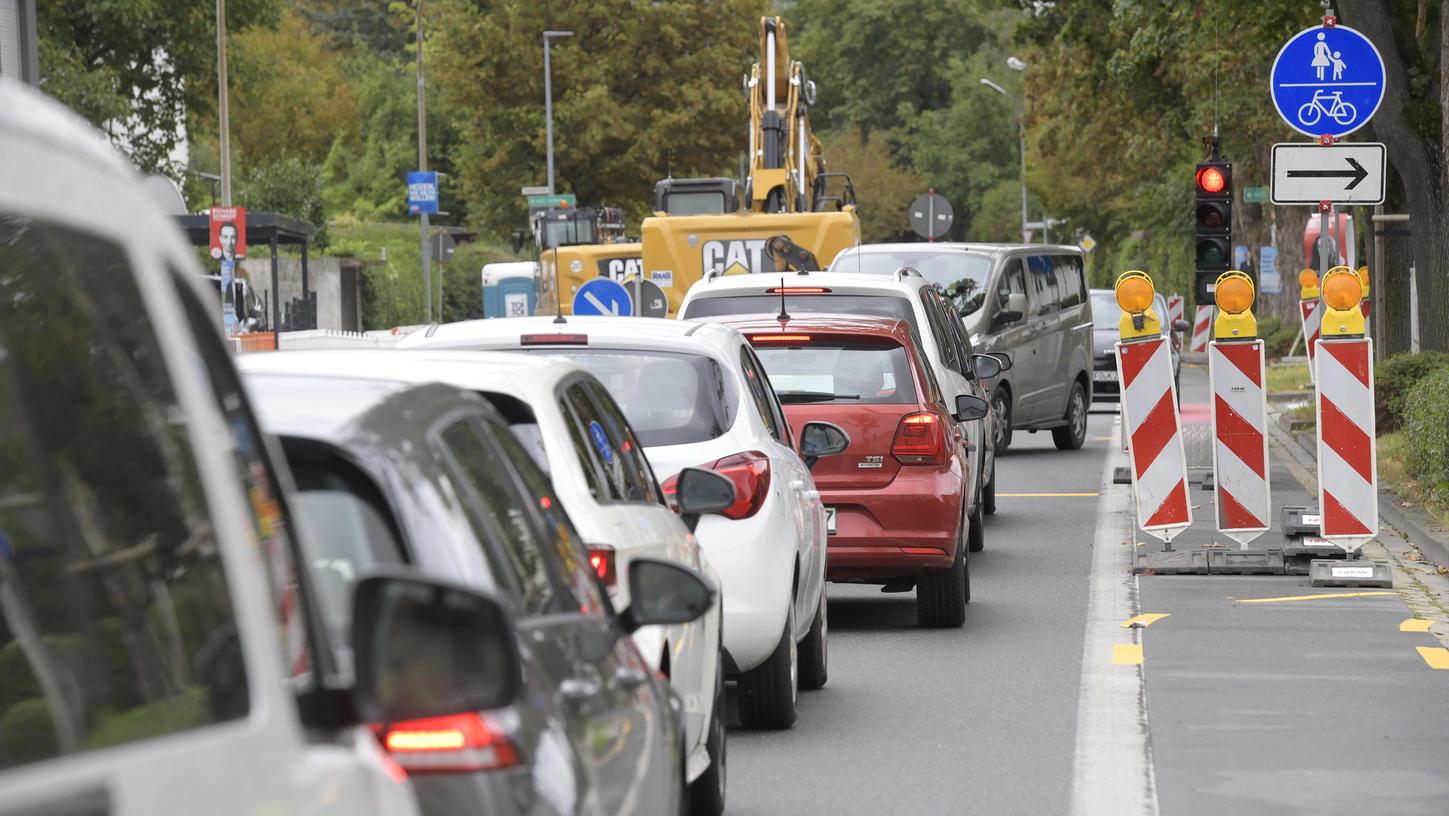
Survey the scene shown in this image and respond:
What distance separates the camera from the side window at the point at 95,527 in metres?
2.09

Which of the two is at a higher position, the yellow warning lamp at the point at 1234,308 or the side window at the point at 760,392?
the yellow warning lamp at the point at 1234,308

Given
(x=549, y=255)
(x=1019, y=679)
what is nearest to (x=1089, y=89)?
(x=549, y=255)

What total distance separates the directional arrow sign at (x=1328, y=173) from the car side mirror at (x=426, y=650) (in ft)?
42.5

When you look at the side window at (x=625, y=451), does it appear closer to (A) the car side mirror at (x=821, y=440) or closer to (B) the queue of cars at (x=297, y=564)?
(B) the queue of cars at (x=297, y=564)

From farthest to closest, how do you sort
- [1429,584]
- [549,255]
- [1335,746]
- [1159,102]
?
[549,255], [1159,102], [1429,584], [1335,746]

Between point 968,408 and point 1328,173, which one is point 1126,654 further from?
point 1328,173

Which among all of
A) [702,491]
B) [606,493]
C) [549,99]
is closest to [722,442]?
[702,491]

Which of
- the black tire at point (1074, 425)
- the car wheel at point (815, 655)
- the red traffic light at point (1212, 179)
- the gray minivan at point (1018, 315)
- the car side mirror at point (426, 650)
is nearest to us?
the car side mirror at point (426, 650)

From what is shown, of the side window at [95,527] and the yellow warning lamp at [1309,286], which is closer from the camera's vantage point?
the side window at [95,527]

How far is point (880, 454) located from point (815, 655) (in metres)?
2.05

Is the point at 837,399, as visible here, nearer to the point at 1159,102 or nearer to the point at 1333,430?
the point at 1333,430

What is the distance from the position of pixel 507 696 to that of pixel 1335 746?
5945 mm

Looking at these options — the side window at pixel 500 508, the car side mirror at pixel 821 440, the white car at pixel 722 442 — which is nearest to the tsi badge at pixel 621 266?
the car side mirror at pixel 821 440

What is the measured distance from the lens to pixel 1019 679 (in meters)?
9.77
